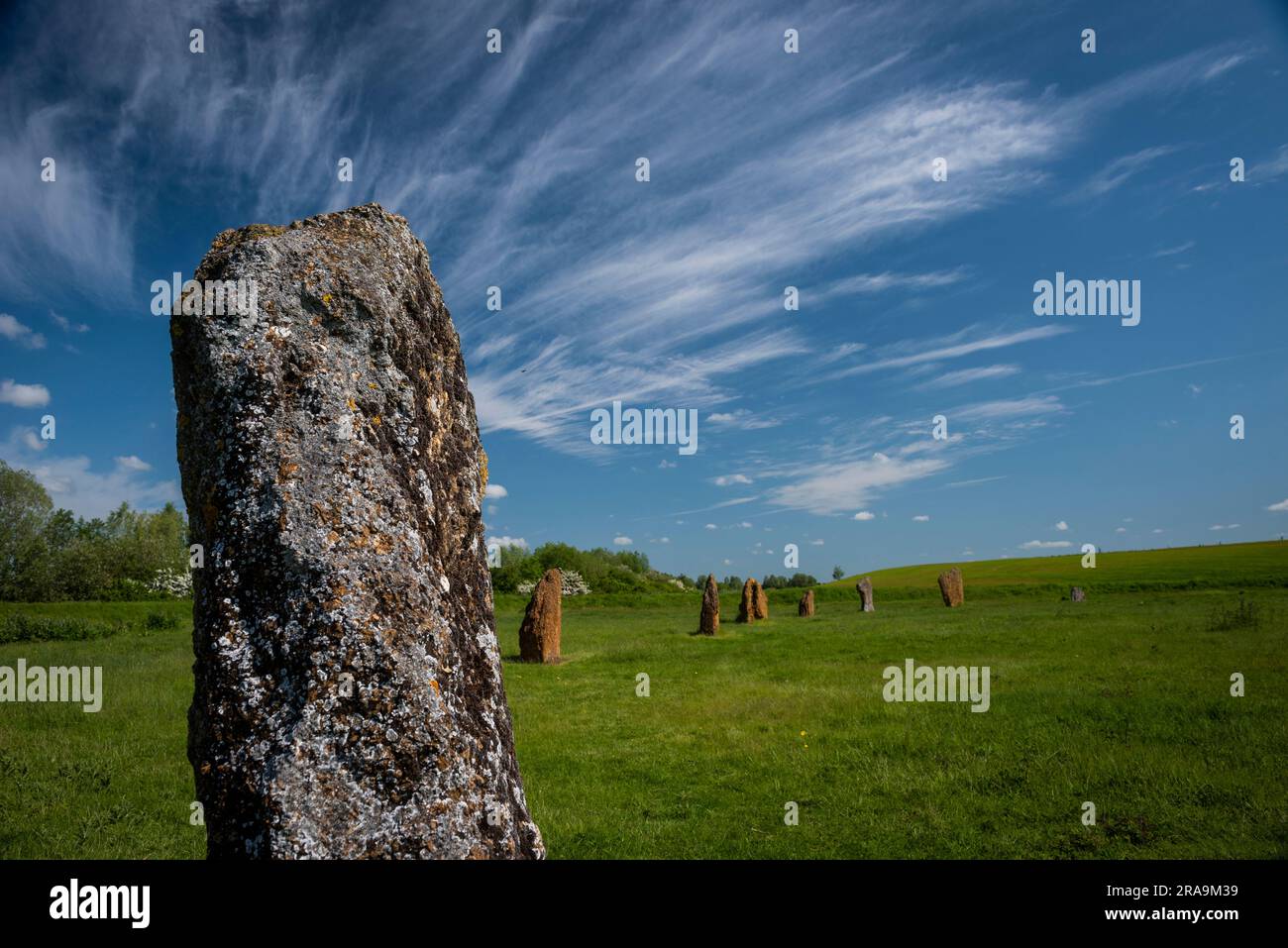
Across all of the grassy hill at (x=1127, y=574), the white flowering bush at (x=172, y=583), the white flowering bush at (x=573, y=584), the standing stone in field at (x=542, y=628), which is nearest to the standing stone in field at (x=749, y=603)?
the grassy hill at (x=1127, y=574)

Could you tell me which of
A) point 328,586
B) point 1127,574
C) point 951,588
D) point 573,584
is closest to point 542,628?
point 328,586

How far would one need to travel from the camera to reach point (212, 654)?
3607mm

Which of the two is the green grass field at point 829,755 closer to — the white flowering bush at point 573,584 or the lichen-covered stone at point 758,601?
the lichen-covered stone at point 758,601

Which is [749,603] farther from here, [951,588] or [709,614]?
[951,588]

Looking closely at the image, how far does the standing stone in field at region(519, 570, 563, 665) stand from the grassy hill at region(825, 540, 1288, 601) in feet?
91.6

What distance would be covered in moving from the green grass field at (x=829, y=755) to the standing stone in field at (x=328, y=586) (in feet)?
14.1

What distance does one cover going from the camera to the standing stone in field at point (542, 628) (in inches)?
811

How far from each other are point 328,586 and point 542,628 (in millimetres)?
17455

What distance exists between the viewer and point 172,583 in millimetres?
46469

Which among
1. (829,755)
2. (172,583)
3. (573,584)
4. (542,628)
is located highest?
(172,583)

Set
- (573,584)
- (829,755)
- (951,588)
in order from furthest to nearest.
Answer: (573,584) → (951,588) → (829,755)

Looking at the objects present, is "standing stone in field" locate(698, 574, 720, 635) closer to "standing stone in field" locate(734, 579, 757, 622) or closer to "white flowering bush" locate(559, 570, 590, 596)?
"standing stone in field" locate(734, 579, 757, 622)
